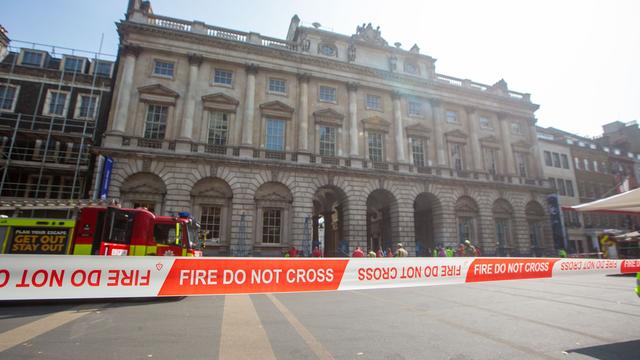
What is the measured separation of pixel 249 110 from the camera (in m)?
22.8

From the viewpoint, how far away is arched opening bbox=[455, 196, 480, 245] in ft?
86.4

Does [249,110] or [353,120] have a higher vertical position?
[353,120]

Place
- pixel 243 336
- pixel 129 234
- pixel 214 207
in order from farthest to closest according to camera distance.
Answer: pixel 214 207
pixel 129 234
pixel 243 336

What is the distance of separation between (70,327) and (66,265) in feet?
3.83

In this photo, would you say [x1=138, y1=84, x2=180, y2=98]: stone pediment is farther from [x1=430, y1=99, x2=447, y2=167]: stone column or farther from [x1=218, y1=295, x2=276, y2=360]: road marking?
[x1=430, y1=99, x2=447, y2=167]: stone column

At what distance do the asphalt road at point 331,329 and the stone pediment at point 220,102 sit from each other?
16224 millimetres

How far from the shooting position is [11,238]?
10164 millimetres

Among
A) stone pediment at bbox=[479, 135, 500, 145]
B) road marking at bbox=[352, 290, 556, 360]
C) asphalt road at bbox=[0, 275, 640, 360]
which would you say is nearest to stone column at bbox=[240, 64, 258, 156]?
asphalt road at bbox=[0, 275, 640, 360]

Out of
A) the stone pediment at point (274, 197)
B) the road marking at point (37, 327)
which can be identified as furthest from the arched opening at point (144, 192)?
the road marking at point (37, 327)

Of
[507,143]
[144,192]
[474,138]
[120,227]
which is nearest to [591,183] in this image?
[507,143]

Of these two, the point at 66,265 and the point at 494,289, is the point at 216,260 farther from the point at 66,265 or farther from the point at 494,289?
the point at 494,289

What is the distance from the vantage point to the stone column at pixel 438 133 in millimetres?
27078

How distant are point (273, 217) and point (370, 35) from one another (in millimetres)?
19334

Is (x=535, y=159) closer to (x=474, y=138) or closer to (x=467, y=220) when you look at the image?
(x=474, y=138)
